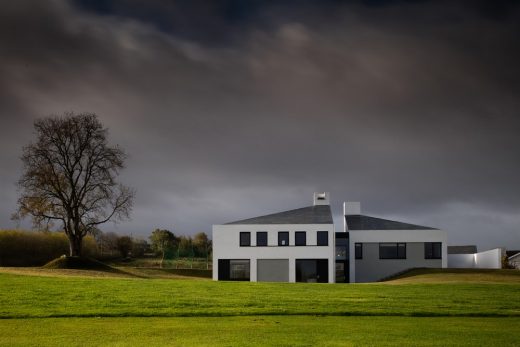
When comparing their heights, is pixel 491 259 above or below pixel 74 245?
below

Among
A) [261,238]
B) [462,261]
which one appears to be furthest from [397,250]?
[462,261]

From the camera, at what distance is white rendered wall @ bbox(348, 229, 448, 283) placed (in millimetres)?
49344

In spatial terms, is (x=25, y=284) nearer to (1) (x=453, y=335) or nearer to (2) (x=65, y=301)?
(2) (x=65, y=301)

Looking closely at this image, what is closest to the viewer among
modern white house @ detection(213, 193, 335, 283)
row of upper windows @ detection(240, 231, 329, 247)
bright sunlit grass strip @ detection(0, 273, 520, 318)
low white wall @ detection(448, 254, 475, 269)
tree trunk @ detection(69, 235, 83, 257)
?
bright sunlit grass strip @ detection(0, 273, 520, 318)

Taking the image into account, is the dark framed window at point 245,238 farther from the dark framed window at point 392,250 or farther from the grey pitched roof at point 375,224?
the dark framed window at point 392,250

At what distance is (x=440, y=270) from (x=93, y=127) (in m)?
28.6

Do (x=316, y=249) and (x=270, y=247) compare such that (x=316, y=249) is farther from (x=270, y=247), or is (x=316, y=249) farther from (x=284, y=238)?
(x=270, y=247)

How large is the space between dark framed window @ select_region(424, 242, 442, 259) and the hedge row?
36.0 meters

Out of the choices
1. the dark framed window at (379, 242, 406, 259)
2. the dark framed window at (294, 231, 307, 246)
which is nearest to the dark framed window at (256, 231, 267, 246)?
the dark framed window at (294, 231, 307, 246)

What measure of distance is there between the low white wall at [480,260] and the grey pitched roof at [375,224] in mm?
9255

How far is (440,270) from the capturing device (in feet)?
149

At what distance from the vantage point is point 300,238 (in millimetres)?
47500

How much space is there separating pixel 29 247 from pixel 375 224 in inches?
1313

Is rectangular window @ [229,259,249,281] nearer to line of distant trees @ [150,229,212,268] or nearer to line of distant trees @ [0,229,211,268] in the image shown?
line of distant trees @ [0,229,211,268]
